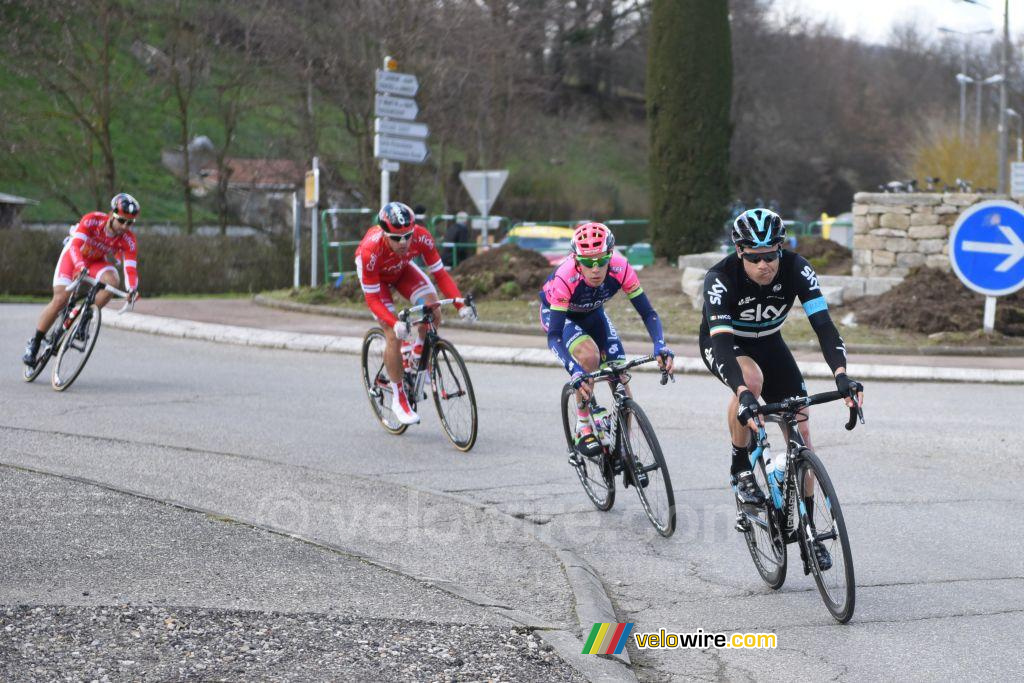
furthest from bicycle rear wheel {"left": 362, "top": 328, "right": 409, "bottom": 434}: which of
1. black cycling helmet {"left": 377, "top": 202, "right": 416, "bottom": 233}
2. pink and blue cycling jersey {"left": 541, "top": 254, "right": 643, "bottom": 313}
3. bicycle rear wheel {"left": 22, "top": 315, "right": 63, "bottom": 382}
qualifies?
bicycle rear wheel {"left": 22, "top": 315, "right": 63, "bottom": 382}

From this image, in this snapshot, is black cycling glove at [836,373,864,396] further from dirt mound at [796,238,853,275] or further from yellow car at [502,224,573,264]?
yellow car at [502,224,573,264]

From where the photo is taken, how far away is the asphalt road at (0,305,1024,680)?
5.56 metres

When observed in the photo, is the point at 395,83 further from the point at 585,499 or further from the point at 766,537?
the point at 766,537

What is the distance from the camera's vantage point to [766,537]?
6199mm

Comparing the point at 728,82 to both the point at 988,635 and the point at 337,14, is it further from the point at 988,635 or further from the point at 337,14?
the point at 988,635

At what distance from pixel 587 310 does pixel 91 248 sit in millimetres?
6255

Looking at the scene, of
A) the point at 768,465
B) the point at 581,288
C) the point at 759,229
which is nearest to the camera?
the point at 759,229

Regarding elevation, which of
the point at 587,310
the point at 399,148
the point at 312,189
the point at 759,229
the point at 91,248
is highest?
the point at 399,148

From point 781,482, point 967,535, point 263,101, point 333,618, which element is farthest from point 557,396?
point 263,101

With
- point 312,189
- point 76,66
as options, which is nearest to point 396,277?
point 312,189

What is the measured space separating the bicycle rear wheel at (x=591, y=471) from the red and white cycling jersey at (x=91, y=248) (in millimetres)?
5773

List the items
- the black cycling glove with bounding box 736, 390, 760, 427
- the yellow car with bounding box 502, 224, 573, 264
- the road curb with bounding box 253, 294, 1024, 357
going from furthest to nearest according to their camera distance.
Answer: the yellow car with bounding box 502, 224, 573, 264 → the road curb with bounding box 253, 294, 1024, 357 → the black cycling glove with bounding box 736, 390, 760, 427

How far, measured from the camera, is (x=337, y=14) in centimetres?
3091

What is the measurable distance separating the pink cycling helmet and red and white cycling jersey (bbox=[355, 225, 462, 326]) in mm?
2034
